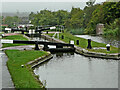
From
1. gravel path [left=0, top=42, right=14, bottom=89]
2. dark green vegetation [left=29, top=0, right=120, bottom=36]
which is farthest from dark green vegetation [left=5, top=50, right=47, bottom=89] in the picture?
dark green vegetation [left=29, top=0, right=120, bottom=36]

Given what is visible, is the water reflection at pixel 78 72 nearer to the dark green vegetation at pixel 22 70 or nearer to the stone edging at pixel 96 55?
the stone edging at pixel 96 55

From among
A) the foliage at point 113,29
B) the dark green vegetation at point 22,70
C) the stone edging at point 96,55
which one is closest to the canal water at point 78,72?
the stone edging at point 96,55

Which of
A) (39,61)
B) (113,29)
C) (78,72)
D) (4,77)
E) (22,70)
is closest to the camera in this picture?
(4,77)

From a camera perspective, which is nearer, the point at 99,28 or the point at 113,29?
the point at 113,29

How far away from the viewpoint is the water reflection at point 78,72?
20531mm

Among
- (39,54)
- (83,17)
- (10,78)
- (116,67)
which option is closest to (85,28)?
(83,17)

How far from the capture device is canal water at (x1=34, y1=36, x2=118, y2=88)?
20516 mm

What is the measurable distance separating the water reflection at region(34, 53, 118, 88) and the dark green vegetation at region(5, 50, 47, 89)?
103 centimetres

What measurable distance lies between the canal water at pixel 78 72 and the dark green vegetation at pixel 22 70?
Result: 936 mm

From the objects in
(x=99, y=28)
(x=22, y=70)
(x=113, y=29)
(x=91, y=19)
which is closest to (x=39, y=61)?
(x=22, y=70)

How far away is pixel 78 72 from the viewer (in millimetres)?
23984

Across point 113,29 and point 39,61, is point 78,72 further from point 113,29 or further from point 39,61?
point 113,29

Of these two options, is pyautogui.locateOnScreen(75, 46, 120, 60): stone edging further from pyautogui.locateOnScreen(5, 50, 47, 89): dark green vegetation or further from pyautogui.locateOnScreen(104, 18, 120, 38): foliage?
pyautogui.locateOnScreen(104, 18, 120, 38): foliage

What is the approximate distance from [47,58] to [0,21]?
264 feet
